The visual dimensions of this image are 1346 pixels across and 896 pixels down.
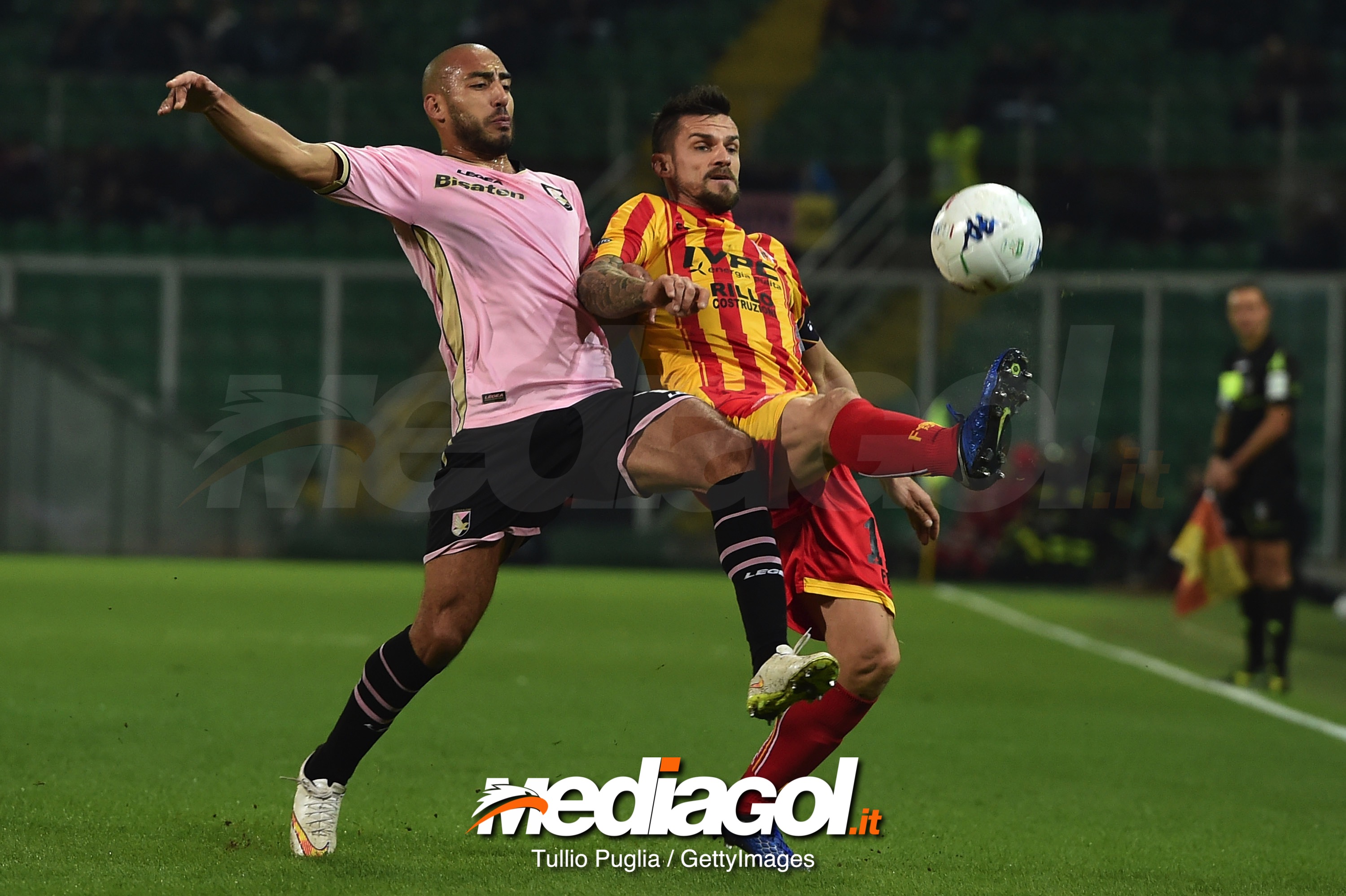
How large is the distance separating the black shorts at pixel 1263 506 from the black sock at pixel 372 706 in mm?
6121

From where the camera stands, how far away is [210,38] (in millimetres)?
19547

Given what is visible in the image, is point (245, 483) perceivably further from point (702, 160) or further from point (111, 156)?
point (702, 160)

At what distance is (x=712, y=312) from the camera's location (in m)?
4.62

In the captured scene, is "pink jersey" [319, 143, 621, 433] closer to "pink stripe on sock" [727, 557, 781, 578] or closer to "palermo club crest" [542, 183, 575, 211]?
"palermo club crest" [542, 183, 575, 211]

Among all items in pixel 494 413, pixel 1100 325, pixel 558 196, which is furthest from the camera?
pixel 1100 325

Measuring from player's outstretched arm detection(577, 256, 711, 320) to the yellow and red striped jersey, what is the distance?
0.25ft

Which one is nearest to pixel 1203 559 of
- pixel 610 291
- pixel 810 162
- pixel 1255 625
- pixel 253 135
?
pixel 1255 625

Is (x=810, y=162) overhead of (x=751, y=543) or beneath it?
overhead

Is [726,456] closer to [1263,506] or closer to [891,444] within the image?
[891,444]

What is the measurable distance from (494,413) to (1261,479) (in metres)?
6.01

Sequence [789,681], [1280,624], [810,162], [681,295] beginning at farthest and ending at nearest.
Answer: [810,162] → [1280,624] → [681,295] → [789,681]

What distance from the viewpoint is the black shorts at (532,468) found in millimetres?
4305

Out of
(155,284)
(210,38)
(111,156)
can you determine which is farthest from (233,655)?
(210,38)

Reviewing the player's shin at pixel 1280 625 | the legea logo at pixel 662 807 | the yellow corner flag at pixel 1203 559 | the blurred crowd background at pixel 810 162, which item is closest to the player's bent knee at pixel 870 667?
the legea logo at pixel 662 807
